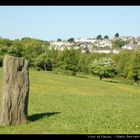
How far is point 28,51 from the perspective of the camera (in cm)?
10325

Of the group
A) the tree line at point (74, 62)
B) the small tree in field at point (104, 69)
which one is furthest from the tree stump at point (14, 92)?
the small tree in field at point (104, 69)

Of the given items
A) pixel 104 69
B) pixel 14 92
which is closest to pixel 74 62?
pixel 104 69

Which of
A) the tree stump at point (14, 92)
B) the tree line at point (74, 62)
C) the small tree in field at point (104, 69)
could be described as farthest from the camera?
the small tree in field at point (104, 69)

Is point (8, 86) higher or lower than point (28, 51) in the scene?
lower

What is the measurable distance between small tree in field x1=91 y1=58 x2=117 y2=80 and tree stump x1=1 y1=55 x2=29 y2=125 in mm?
76385

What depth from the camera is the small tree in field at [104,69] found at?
87856mm

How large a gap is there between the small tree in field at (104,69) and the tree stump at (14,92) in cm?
7639

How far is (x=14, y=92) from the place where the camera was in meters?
11.1

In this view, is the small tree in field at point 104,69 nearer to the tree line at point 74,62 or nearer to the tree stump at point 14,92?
the tree line at point 74,62

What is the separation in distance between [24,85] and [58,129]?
1845 millimetres

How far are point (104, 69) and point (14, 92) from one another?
77.2 meters
